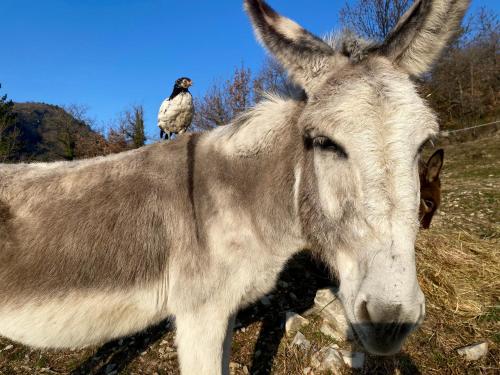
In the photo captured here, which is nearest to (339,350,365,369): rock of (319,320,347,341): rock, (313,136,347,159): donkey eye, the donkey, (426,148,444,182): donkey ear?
(319,320,347,341): rock

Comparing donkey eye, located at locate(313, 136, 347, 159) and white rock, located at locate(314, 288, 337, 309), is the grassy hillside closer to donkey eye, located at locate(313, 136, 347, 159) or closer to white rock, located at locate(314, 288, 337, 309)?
white rock, located at locate(314, 288, 337, 309)

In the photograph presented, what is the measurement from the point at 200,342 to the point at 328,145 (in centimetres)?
167

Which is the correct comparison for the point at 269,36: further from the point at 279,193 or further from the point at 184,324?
the point at 184,324

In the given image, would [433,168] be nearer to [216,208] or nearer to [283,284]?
[283,284]

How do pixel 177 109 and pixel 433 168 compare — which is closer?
pixel 177 109

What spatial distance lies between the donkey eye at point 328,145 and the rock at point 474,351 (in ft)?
9.52

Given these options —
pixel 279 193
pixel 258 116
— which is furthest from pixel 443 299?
pixel 258 116

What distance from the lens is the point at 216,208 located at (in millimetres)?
2383

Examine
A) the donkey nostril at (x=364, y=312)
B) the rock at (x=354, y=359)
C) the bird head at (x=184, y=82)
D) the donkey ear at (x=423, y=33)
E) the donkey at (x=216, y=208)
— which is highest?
the bird head at (x=184, y=82)

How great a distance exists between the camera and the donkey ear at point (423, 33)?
187 centimetres

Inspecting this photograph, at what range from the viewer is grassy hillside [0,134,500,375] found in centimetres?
325

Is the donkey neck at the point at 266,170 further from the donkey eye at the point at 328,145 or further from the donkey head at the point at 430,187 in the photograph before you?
the donkey head at the point at 430,187

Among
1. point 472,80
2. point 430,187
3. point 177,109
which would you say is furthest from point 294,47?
point 472,80

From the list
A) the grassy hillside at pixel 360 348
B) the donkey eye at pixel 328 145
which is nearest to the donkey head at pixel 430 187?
the grassy hillside at pixel 360 348
